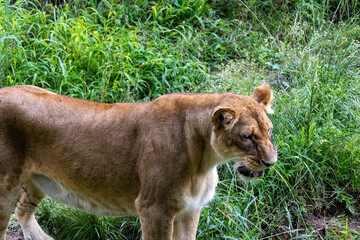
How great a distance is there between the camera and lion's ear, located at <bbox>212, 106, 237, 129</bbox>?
3.43 metres

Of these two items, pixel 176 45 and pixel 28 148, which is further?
pixel 176 45

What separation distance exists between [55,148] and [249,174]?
1423 mm

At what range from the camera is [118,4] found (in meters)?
A: 7.16

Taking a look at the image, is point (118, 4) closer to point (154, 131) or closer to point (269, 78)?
point (269, 78)

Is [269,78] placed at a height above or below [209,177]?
below

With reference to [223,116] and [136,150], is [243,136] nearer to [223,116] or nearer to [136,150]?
[223,116]

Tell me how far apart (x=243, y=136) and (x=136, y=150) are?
2.63ft

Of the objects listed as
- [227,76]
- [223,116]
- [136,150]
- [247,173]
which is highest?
[223,116]

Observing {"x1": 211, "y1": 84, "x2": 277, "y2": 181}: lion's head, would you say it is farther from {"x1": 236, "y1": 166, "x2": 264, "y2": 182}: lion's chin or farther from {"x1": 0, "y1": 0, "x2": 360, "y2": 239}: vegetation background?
{"x1": 0, "y1": 0, "x2": 360, "y2": 239}: vegetation background

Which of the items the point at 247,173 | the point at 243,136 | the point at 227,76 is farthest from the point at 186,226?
the point at 227,76

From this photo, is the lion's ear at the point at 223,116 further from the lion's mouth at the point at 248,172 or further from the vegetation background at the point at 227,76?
the vegetation background at the point at 227,76

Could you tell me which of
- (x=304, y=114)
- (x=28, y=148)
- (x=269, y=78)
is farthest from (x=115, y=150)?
(x=269, y=78)

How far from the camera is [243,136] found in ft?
11.5

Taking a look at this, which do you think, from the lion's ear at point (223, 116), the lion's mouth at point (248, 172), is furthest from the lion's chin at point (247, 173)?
the lion's ear at point (223, 116)
